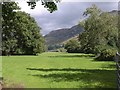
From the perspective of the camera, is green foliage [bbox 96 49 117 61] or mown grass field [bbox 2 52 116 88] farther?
green foliage [bbox 96 49 117 61]

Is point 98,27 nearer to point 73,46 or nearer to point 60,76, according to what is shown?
point 60,76

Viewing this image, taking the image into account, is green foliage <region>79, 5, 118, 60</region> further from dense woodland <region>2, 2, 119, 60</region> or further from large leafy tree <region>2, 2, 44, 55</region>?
large leafy tree <region>2, 2, 44, 55</region>

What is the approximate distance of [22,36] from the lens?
99.8 m

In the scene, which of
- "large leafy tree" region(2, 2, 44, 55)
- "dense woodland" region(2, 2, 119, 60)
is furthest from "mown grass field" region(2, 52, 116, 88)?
"large leafy tree" region(2, 2, 44, 55)

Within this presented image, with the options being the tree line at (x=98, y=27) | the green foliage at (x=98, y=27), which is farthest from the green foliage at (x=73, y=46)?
the green foliage at (x=98, y=27)

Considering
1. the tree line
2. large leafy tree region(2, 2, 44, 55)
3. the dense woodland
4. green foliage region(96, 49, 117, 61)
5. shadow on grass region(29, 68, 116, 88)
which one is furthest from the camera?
large leafy tree region(2, 2, 44, 55)

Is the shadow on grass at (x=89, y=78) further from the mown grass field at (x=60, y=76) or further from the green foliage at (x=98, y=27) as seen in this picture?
the green foliage at (x=98, y=27)

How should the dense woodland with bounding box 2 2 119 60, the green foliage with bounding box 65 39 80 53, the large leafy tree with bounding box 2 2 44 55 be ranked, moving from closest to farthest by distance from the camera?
the dense woodland with bounding box 2 2 119 60
the large leafy tree with bounding box 2 2 44 55
the green foliage with bounding box 65 39 80 53

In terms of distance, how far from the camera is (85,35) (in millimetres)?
88750

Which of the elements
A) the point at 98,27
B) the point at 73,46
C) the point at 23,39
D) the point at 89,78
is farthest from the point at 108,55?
the point at 73,46

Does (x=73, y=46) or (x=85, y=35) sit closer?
(x=85, y=35)

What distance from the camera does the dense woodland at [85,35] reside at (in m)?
72.5

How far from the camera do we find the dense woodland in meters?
72.5

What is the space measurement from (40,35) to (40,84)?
8939 cm
